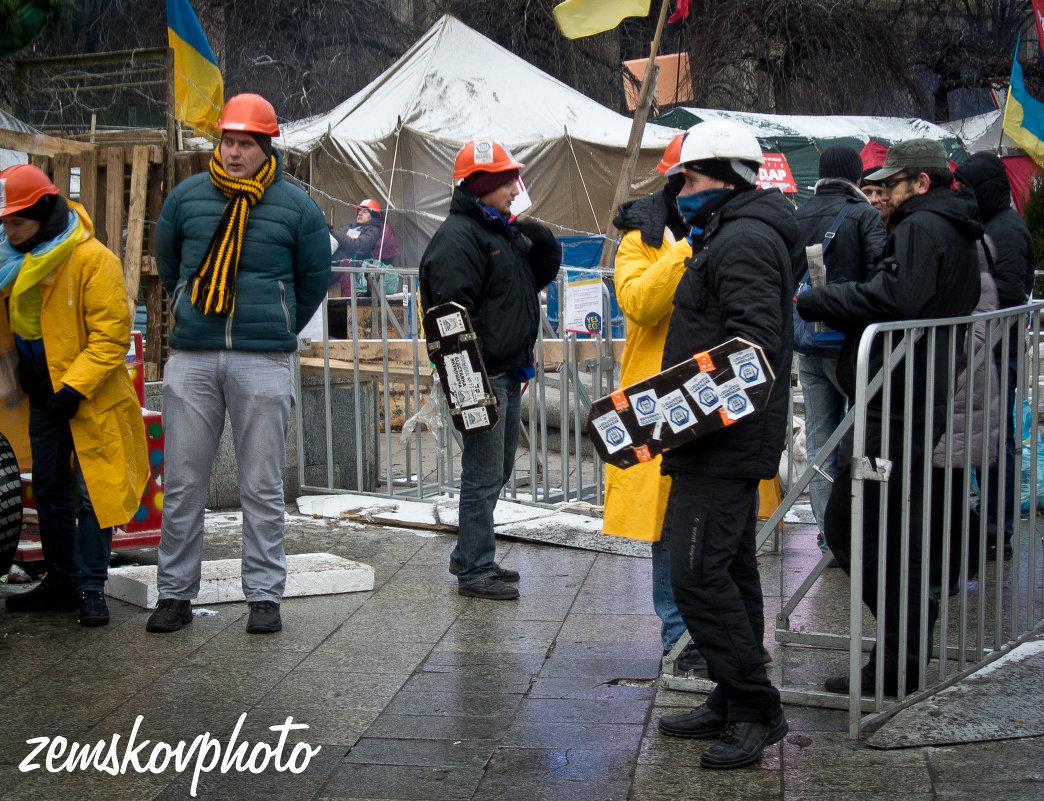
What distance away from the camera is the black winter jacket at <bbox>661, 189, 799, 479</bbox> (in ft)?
11.7

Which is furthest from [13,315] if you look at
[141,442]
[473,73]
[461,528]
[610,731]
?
[473,73]

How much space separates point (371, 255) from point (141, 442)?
428 inches

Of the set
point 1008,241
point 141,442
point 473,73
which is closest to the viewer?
point 141,442

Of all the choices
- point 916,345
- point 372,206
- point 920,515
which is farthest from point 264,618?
point 372,206

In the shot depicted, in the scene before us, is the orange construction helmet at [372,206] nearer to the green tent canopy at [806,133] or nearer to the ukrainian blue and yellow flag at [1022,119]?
the green tent canopy at [806,133]

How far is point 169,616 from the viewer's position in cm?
505

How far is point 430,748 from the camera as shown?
3766 mm

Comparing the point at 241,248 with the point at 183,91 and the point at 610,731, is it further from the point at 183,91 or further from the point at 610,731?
the point at 183,91

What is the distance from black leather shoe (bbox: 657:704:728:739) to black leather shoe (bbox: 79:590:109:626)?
249cm

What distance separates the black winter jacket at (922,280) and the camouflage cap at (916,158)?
0.29ft

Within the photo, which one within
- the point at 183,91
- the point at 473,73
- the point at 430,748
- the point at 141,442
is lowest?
the point at 430,748

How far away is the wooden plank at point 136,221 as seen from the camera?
27.6 ft

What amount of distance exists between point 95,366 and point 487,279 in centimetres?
166

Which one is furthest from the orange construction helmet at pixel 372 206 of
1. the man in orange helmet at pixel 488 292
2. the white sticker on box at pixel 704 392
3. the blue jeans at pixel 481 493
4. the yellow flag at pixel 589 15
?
the white sticker on box at pixel 704 392
